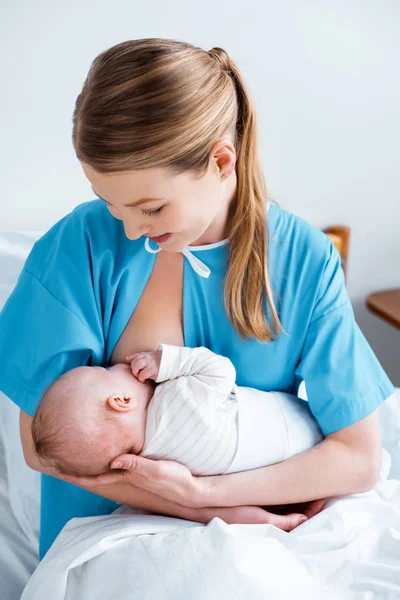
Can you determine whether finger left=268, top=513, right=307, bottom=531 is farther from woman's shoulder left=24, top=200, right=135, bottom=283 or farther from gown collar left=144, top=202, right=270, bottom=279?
woman's shoulder left=24, top=200, right=135, bottom=283

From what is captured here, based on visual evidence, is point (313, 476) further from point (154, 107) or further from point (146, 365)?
point (154, 107)

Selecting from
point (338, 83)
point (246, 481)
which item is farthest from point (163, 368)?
point (338, 83)

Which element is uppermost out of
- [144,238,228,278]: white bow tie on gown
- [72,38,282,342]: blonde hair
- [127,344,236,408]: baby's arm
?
[72,38,282,342]: blonde hair

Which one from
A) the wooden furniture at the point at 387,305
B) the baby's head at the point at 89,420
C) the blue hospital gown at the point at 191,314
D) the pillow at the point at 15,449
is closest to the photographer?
the baby's head at the point at 89,420

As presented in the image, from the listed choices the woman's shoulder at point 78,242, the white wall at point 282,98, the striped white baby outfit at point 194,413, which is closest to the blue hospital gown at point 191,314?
the woman's shoulder at point 78,242

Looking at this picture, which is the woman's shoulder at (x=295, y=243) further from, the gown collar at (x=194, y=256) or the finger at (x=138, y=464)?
the finger at (x=138, y=464)

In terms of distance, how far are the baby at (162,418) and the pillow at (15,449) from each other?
439 mm

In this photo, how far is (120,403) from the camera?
1.26 metres

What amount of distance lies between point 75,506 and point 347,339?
0.64m

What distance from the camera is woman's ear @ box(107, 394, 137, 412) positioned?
125 centimetres

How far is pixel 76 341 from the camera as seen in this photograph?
52.0 inches

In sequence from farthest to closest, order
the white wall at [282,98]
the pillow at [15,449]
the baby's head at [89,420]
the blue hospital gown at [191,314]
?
the white wall at [282,98] → the pillow at [15,449] → the blue hospital gown at [191,314] → the baby's head at [89,420]

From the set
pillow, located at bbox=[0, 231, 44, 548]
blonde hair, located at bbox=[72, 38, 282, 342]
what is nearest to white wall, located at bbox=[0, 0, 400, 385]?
pillow, located at bbox=[0, 231, 44, 548]

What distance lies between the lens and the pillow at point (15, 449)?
1.66 meters
